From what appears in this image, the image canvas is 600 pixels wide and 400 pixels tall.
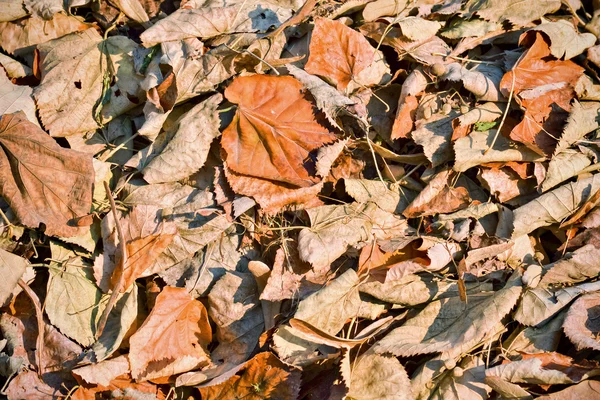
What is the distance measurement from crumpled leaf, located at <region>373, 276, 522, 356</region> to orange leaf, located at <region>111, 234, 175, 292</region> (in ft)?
2.87

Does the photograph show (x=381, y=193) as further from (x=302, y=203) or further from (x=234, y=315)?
(x=234, y=315)

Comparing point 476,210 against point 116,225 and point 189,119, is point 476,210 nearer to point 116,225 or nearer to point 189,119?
point 189,119

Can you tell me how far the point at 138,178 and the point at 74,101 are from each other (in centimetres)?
42

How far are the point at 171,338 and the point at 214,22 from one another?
1.26 metres

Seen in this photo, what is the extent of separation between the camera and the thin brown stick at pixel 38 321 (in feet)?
6.82

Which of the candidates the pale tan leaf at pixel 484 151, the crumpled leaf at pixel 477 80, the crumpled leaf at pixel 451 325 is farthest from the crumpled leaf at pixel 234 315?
the crumpled leaf at pixel 477 80

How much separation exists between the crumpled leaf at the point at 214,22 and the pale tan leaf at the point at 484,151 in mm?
912

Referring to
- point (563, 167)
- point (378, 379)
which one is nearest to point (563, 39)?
point (563, 167)

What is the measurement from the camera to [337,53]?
7.55ft

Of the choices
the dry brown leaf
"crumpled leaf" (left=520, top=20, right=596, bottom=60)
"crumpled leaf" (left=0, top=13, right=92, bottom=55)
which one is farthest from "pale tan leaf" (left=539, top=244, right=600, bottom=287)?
"crumpled leaf" (left=0, top=13, right=92, bottom=55)

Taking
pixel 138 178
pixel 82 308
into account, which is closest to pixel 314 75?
pixel 138 178

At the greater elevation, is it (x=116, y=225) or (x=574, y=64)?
(x=574, y=64)

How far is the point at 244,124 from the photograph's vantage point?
2176 millimetres

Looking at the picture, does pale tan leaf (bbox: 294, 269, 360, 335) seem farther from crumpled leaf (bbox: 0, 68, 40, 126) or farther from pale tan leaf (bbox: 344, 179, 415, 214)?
crumpled leaf (bbox: 0, 68, 40, 126)
